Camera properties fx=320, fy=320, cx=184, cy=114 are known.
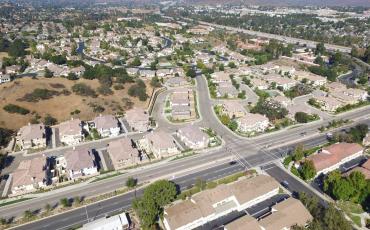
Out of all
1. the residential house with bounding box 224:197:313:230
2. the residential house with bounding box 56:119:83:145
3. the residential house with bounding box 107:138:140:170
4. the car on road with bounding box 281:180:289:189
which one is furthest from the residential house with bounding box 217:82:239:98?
the residential house with bounding box 224:197:313:230

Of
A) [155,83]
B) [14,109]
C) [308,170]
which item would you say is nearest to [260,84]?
[155,83]


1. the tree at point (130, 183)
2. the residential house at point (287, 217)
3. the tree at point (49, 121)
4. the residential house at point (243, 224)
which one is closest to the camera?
the residential house at point (243, 224)

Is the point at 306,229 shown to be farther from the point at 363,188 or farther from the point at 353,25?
the point at 353,25

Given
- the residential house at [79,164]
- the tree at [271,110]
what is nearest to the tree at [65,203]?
the residential house at [79,164]

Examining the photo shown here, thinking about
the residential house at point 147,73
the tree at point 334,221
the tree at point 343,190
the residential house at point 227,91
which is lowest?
the residential house at point 147,73

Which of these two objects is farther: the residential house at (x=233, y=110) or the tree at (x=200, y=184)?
the residential house at (x=233, y=110)

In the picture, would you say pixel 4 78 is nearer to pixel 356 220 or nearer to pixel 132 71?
pixel 132 71

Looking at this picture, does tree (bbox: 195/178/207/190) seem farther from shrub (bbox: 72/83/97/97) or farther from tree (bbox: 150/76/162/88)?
tree (bbox: 150/76/162/88)

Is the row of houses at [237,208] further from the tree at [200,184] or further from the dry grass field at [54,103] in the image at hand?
the dry grass field at [54,103]
